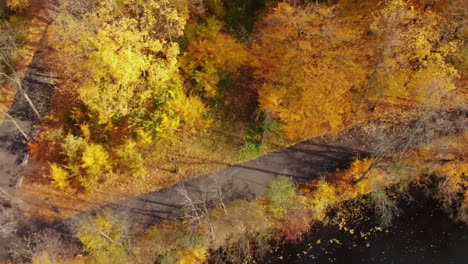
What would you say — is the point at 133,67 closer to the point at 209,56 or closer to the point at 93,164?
the point at 209,56

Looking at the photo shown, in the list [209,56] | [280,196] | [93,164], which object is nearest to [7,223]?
[93,164]

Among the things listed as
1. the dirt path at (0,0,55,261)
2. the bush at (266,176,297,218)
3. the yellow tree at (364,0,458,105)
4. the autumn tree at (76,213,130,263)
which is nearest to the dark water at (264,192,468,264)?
the bush at (266,176,297,218)

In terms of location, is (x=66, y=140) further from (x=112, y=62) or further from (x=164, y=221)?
(x=164, y=221)

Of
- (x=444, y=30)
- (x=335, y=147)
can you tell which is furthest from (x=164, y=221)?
(x=444, y=30)

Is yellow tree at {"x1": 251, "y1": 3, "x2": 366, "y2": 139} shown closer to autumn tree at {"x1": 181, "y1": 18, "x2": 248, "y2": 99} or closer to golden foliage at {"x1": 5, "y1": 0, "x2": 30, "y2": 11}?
autumn tree at {"x1": 181, "y1": 18, "x2": 248, "y2": 99}

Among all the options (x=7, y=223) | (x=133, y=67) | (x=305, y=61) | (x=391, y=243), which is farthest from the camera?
(x=391, y=243)

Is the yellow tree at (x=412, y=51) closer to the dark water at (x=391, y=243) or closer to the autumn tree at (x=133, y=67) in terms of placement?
the dark water at (x=391, y=243)

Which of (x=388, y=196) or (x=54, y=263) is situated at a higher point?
(x=388, y=196)
